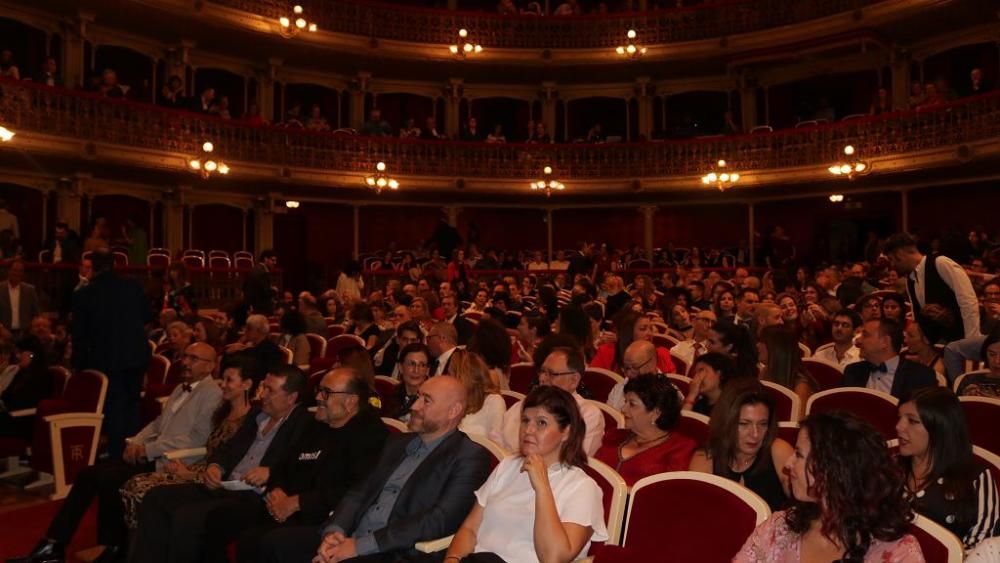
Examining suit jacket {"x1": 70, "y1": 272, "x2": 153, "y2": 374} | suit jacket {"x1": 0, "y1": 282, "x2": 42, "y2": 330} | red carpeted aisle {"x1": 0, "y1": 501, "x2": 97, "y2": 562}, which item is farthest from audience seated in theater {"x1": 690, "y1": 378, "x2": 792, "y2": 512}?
suit jacket {"x1": 0, "y1": 282, "x2": 42, "y2": 330}

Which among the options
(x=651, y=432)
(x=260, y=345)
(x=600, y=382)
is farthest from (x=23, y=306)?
(x=651, y=432)

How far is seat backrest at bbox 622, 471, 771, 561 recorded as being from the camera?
2688mm

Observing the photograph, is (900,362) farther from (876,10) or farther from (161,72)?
(161,72)

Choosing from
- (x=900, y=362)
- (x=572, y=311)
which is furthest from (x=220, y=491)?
(x=900, y=362)

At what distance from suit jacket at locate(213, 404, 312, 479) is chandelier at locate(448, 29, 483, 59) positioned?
15.3m

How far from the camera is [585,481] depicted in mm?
2891

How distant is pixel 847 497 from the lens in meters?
2.18

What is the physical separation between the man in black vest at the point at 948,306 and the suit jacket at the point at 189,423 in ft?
14.5

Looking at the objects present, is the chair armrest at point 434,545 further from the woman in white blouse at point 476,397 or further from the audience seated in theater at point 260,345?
the audience seated in theater at point 260,345

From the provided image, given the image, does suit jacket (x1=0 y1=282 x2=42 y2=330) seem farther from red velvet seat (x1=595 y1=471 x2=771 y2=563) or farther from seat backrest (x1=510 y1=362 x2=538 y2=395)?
red velvet seat (x1=595 y1=471 x2=771 y2=563)

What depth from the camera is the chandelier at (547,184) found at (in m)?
18.6

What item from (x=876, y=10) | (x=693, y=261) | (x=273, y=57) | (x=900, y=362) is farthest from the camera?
(x=273, y=57)

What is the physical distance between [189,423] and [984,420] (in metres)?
4.21

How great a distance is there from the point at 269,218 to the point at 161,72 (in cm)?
373
